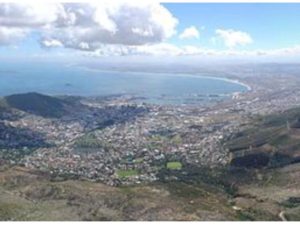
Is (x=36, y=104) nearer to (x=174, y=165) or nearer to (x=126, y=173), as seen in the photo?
(x=174, y=165)

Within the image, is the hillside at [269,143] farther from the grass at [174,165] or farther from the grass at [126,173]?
the grass at [126,173]

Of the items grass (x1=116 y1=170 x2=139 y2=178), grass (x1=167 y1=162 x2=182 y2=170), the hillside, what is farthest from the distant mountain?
grass (x1=116 y1=170 x2=139 y2=178)

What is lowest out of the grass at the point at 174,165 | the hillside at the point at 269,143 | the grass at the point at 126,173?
the grass at the point at 126,173

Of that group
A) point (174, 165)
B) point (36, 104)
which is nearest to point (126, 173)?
point (174, 165)

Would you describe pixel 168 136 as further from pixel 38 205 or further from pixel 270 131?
pixel 38 205

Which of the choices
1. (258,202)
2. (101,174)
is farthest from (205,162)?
(258,202)

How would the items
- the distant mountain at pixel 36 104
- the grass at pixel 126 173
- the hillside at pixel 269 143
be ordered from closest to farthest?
the grass at pixel 126 173 < the hillside at pixel 269 143 < the distant mountain at pixel 36 104

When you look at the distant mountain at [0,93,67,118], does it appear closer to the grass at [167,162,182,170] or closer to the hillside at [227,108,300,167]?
the hillside at [227,108,300,167]

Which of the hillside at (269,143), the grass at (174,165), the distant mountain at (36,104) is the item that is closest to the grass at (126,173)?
the grass at (174,165)
